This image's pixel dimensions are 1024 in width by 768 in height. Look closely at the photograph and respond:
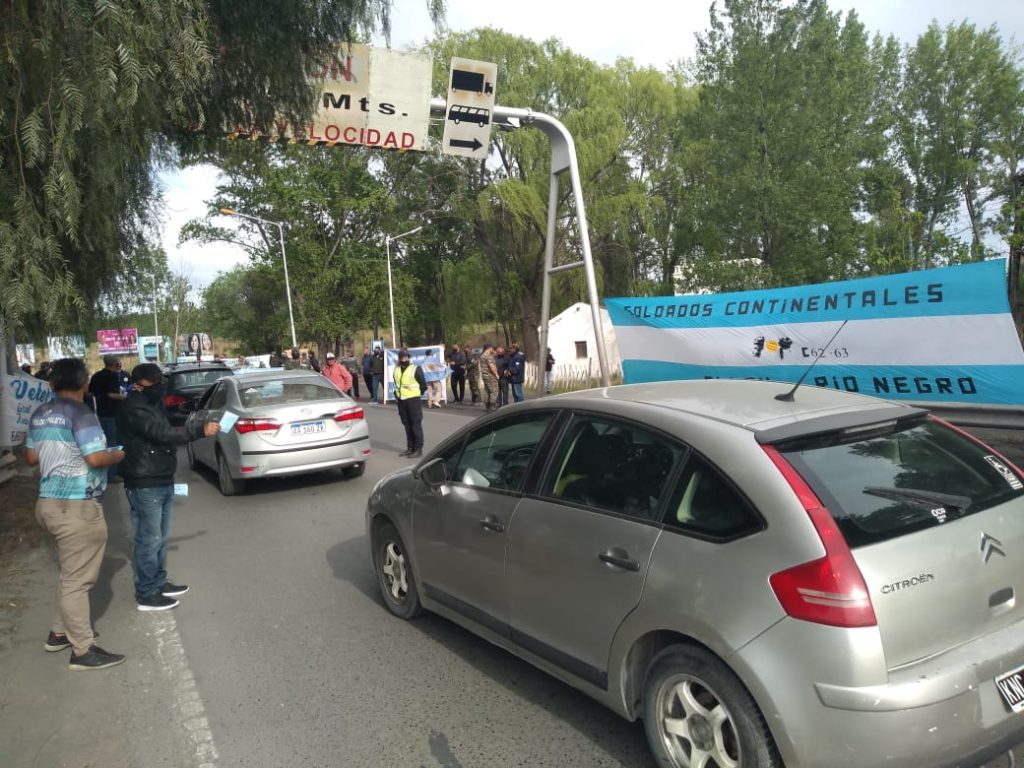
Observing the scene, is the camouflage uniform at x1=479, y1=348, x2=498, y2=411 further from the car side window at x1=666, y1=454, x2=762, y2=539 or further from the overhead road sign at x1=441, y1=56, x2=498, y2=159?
the car side window at x1=666, y1=454, x2=762, y2=539

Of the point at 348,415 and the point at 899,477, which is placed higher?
the point at 899,477

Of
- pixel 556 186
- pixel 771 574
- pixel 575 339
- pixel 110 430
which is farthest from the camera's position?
pixel 575 339

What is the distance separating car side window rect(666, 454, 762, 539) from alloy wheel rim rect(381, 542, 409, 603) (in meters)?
2.42

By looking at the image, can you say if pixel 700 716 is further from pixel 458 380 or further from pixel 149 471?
pixel 458 380

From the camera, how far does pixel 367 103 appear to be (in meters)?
8.18

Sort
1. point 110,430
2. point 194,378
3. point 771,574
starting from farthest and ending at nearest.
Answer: point 194,378
point 110,430
point 771,574

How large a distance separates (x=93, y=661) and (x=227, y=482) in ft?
16.9

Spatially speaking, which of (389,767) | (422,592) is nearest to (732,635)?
(389,767)

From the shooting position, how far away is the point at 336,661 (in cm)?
429

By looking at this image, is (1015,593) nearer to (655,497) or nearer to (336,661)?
(655,497)

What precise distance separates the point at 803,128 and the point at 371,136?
16.0 metres

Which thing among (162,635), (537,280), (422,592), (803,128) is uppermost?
(803,128)

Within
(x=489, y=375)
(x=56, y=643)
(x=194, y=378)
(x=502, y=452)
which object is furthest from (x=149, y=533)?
(x=489, y=375)

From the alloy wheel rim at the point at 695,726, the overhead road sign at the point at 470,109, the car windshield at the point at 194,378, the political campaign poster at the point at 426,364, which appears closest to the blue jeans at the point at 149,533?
the alloy wheel rim at the point at 695,726
